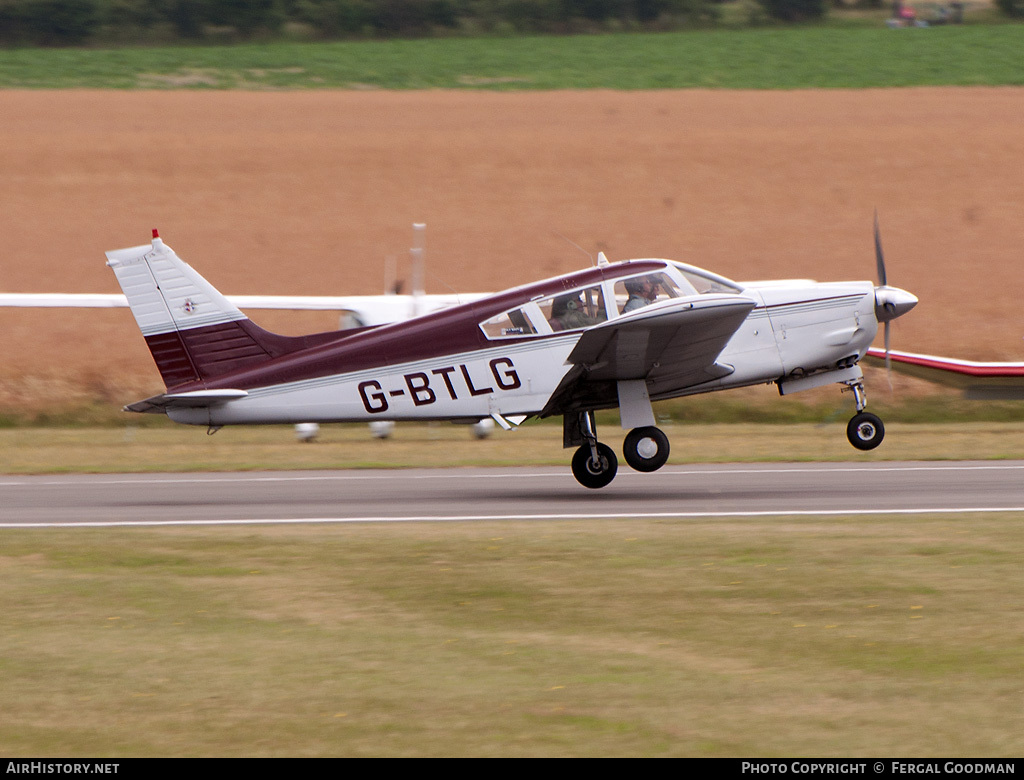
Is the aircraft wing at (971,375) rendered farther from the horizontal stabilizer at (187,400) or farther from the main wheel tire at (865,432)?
the horizontal stabilizer at (187,400)

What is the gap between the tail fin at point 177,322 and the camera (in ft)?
47.1

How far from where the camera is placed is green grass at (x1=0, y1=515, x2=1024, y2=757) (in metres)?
5.99

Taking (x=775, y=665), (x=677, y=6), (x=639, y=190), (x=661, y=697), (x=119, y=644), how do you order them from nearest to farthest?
1. (x=661, y=697)
2. (x=775, y=665)
3. (x=119, y=644)
4. (x=639, y=190)
5. (x=677, y=6)

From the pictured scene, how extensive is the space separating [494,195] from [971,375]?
1884cm

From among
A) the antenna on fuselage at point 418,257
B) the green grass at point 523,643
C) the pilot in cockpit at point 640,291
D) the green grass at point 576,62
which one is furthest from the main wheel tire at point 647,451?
the green grass at point 576,62

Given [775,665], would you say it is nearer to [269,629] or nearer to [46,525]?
[269,629]

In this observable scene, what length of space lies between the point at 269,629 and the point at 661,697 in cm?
287

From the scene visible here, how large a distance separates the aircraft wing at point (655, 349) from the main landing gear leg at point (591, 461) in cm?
31

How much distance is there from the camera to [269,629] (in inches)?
319

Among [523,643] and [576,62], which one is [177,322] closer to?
[523,643]

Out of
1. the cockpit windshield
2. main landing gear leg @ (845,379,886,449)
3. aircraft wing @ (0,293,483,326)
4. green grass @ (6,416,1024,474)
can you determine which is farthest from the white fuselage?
aircraft wing @ (0,293,483,326)

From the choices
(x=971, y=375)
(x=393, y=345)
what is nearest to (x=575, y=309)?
(x=393, y=345)
